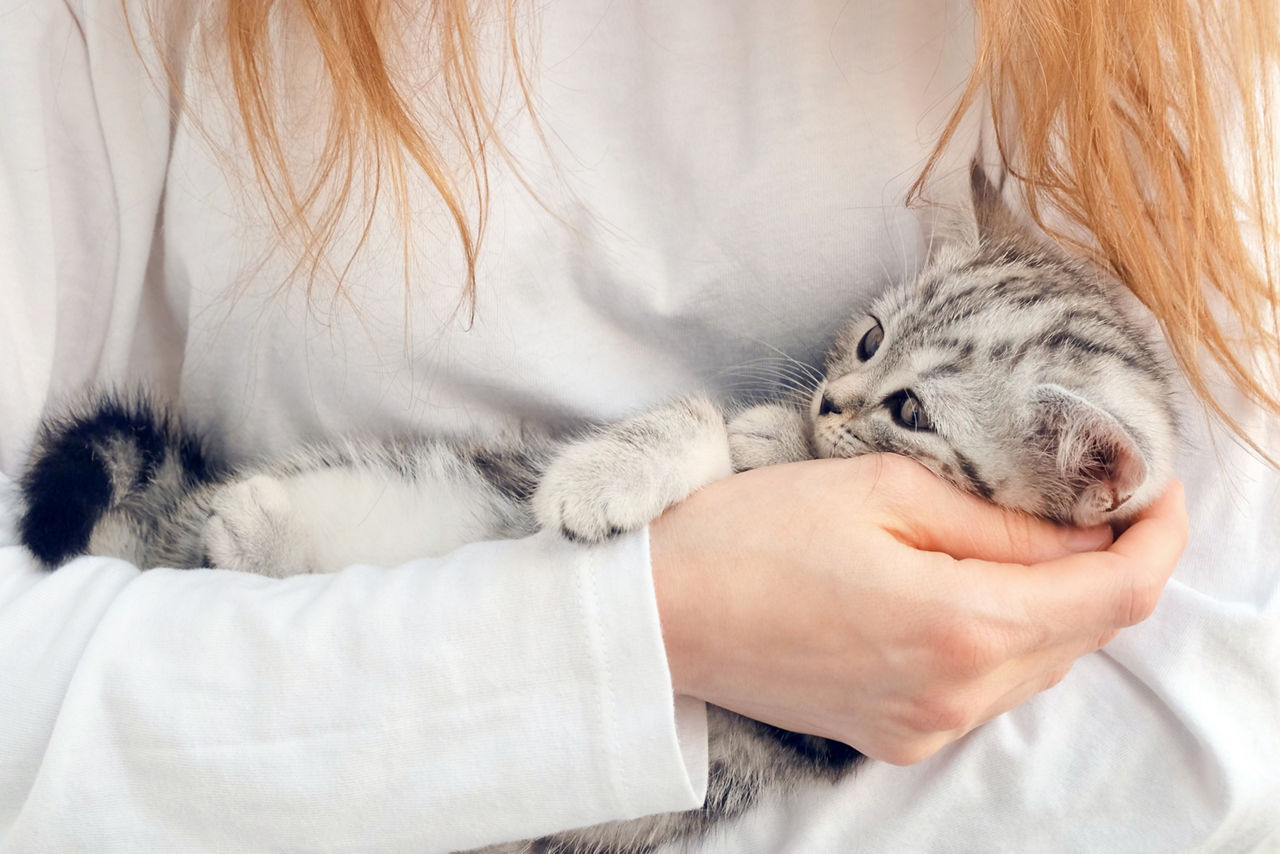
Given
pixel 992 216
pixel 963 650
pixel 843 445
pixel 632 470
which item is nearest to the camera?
pixel 963 650

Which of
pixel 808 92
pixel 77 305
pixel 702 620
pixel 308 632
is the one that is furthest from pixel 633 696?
pixel 77 305

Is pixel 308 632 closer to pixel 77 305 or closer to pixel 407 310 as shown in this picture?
pixel 407 310

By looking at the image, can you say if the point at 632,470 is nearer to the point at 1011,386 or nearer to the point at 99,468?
the point at 1011,386

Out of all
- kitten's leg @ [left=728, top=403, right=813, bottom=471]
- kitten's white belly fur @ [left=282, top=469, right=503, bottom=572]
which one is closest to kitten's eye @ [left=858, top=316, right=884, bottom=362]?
kitten's leg @ [left=728, top=403, right=813, bottom=471]

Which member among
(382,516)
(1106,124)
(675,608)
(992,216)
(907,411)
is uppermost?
(1106,124)

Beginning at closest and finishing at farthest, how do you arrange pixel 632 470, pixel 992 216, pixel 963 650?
pixel 963 650 → pixel 632 470 → pixel 992 216

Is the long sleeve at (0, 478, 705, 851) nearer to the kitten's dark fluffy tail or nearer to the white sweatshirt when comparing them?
the white sweatshirt

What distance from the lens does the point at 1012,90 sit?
93 cm

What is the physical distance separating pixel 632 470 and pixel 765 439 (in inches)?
8.6

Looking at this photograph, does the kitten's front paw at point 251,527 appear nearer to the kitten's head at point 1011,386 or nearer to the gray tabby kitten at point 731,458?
the gray tabby kitten at point 731,458

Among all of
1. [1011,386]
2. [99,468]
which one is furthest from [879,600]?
[99,468]

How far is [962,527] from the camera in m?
0.91

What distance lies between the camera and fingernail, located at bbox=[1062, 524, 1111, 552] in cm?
92

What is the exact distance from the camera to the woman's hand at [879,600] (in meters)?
0.80
